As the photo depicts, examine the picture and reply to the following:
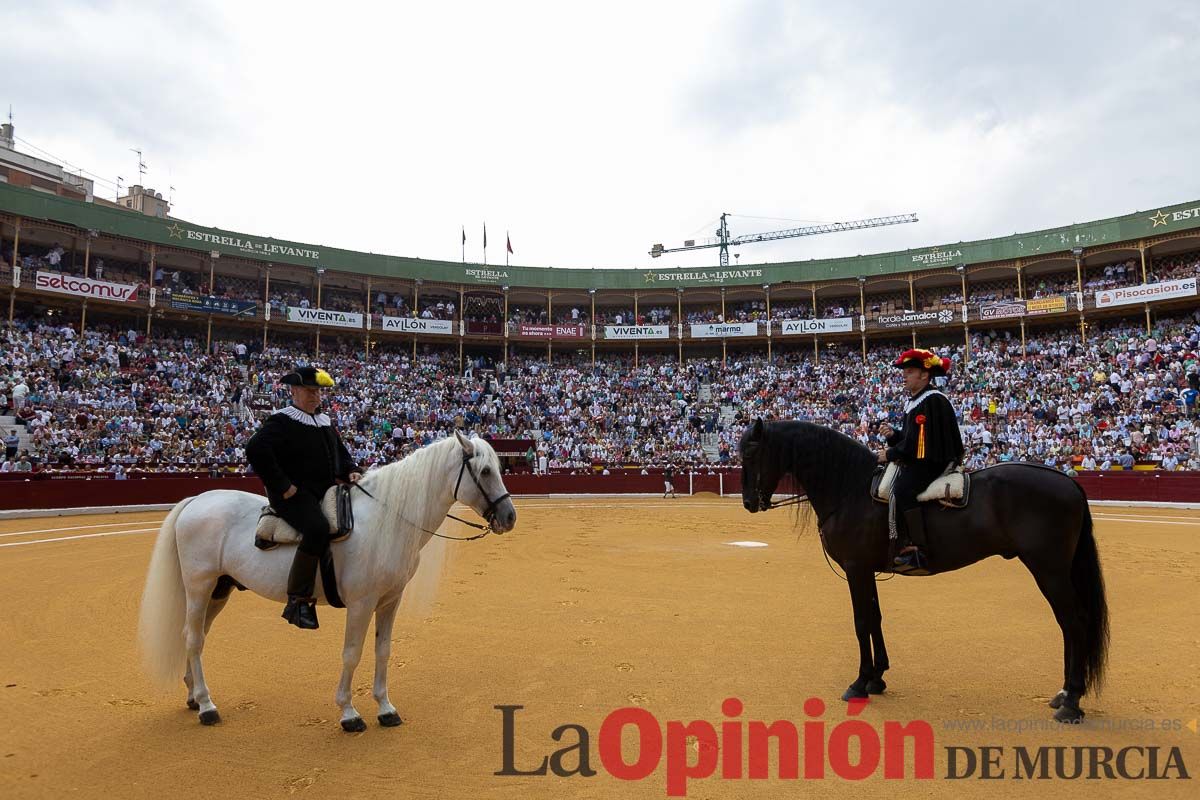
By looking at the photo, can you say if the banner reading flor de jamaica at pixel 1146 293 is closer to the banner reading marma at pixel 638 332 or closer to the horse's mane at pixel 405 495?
the banner reading marma at pixel 638 332

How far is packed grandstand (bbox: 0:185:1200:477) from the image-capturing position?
82.6 feet

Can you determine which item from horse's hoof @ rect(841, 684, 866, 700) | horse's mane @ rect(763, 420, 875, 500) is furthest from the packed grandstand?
horse's hoof @ rect(841, 684, 866, 700)

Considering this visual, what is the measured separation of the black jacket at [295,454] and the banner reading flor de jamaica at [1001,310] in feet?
121

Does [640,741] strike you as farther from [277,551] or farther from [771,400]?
[771,400]

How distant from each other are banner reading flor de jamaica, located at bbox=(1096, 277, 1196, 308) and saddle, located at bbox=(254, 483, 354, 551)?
3743cm

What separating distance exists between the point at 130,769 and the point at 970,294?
42350mm

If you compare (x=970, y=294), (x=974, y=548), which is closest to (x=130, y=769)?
(x=974, y=548)

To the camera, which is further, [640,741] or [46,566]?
[46,566]

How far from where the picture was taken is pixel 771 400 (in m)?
34.9

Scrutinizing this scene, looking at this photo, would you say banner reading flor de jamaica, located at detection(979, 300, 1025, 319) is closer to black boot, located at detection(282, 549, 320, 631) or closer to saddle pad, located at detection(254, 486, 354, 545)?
saddle pad, located at detection(254, 486, 354, 545)

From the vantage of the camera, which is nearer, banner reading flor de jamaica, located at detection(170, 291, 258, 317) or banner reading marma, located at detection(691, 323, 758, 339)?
banner reading flor de jamaica, located at detection(170, 291, 258, 317)

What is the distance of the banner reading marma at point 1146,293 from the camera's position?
28934mm

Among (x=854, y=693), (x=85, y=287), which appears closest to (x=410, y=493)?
(x=854, y=693)

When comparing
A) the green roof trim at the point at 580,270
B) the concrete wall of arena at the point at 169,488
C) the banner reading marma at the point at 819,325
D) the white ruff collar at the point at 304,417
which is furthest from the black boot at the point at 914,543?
the green roof trim at the point at 580,270
